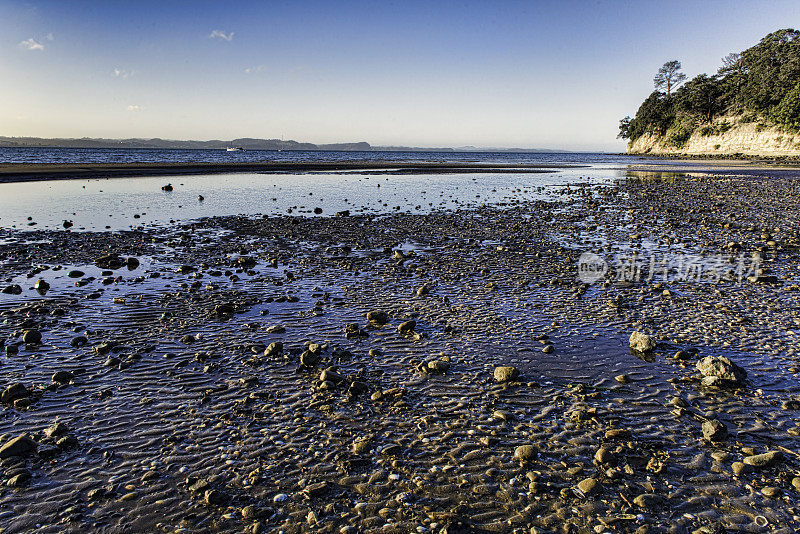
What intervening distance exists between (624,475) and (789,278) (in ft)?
41.7

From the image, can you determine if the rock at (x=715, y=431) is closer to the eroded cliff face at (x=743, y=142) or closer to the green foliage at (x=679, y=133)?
the eroded cliff face at (x=743, y=142)

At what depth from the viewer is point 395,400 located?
721 cm

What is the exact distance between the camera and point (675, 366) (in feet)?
27.0

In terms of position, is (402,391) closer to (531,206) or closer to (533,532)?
(533,532)

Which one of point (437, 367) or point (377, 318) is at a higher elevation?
point (377, 318)

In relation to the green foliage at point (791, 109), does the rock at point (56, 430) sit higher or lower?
lower

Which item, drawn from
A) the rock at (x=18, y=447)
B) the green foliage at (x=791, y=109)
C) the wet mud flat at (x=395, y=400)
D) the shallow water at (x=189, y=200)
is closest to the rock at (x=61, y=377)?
the wet mud flat at (x=395, y=400)

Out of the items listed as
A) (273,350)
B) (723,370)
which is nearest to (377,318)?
(273,350)

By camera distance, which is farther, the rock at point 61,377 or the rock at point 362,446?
the rock at point 61,377

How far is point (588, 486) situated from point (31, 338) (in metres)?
11.2

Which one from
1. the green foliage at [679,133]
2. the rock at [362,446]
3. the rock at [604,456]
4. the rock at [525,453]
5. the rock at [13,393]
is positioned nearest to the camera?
the rock at [604,456]

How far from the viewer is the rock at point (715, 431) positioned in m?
6.03

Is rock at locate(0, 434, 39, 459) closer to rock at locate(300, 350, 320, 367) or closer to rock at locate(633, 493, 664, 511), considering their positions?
rock at locate(300, 350, 320, 367)

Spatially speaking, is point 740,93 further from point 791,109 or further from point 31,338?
point 31,338
